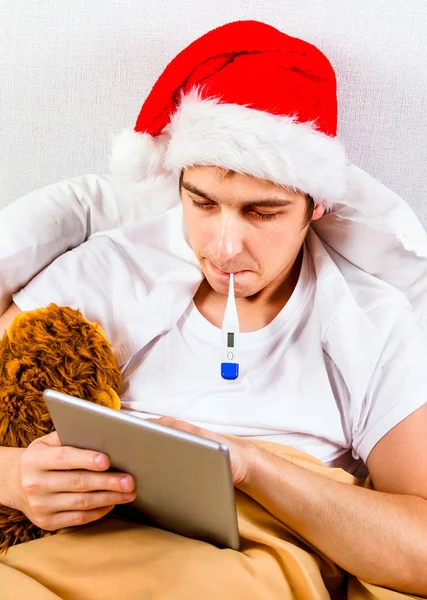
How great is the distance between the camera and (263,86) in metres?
1.10

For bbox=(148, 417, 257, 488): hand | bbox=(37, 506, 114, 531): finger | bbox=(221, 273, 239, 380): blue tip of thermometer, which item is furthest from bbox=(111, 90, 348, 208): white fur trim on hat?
bbox=(37, 506, 114, 531): finger

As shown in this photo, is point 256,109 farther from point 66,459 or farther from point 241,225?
point 66,459

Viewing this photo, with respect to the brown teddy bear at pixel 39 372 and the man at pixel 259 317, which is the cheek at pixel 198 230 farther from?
the brown teddy bear at pixel 39 372

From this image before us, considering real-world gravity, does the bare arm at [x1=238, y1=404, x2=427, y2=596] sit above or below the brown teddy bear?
below

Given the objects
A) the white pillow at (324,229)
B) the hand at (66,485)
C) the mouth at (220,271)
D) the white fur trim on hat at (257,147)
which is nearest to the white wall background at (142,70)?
the white pillow at (324,229)

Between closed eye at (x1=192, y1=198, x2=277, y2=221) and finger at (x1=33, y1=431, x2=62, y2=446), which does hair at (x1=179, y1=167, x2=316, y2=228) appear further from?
finger at (x1=33, y1=431, x2=62, y2=446)

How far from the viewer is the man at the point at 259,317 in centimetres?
106

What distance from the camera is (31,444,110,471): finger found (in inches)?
36.9

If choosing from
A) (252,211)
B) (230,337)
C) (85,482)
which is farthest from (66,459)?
(252,211)

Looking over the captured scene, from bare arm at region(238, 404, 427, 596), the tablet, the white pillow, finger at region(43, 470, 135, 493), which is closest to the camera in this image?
the tablet

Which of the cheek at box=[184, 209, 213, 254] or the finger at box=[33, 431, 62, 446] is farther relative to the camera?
the cheek at box=[184, 209, 213, 254]

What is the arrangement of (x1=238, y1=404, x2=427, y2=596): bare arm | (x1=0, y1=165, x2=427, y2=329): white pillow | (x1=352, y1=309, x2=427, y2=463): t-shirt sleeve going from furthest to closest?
(x1=0, y1=165, x2=427, y2=329): white pillow
(x1=352, y1=309, x2=427, y2=463): t-shirt sleeve
(x1=238, y1=404, x2=427, y2=596): bare arm

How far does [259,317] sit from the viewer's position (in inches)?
51.2

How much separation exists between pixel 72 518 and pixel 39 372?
8.9 inches
